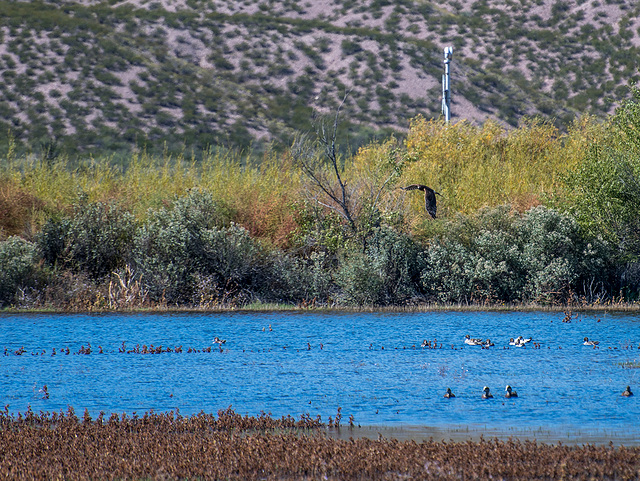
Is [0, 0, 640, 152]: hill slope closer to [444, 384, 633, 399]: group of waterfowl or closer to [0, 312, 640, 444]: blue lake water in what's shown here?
[0, 312, 640, 444]: blue lake water

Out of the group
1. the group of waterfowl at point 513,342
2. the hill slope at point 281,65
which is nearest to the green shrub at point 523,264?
the group of waterfowl at point 513,342

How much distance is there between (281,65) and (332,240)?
40.2m

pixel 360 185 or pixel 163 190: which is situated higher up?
pixel 360 185

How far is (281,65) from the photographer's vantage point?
65.3 m

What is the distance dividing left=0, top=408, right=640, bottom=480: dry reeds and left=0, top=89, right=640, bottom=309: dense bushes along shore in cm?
1565

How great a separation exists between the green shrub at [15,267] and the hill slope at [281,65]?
2553cm

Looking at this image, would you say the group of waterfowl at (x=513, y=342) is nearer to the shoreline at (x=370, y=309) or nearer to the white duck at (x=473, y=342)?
the white duck at (x=473, y=342)

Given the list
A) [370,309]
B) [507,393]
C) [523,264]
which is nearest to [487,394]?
[507,393]

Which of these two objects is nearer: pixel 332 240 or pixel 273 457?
pixel 273 457

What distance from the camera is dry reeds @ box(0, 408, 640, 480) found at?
335 inches

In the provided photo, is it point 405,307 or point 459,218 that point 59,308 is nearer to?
point 405,307

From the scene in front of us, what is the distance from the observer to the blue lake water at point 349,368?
11898 mm

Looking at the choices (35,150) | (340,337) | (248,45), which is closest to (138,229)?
(340,337)

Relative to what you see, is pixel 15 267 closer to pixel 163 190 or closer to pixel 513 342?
pixel 163 190
